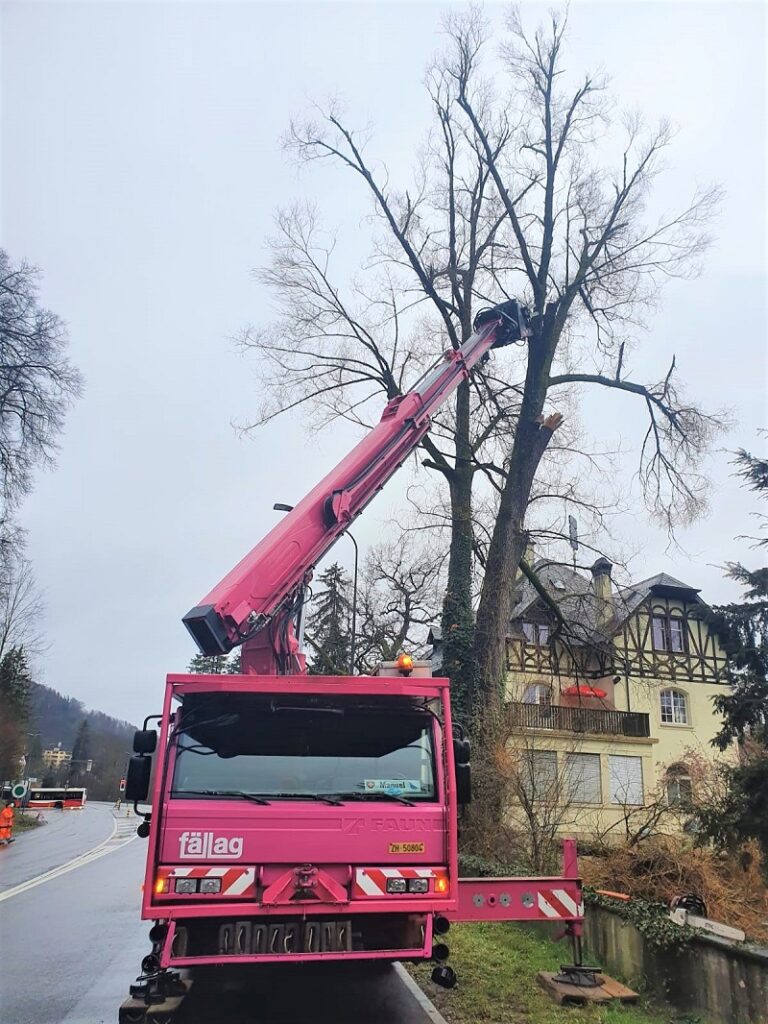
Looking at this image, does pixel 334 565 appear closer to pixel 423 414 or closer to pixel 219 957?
pixel 423 414

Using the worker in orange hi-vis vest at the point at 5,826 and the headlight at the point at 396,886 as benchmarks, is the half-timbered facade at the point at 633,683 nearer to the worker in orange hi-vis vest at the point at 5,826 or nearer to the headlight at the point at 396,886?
the worker in orange hi-vis vest at the point at 5,826

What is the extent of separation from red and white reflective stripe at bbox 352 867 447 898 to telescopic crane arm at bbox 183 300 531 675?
222 centimetres

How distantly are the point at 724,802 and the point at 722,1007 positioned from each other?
4.10 m

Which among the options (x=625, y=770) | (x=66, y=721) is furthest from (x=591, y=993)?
(x=66, y=721)

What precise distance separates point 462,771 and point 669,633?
3159 centimetres

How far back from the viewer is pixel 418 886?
Answer: 6086mm

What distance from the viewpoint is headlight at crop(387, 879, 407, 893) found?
603 cm

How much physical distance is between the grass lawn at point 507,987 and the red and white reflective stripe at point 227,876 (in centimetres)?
214

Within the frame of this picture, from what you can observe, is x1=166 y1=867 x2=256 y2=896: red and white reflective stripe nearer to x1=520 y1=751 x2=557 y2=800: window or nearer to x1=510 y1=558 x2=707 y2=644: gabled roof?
x1=520 y1=751 x2=557 y2=800: window

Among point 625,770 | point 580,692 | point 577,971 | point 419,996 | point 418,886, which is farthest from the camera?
point 625,770

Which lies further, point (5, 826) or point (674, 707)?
point (674, 707)

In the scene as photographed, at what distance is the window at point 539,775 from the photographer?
11336 mm

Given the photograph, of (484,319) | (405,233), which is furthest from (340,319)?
(484,319)

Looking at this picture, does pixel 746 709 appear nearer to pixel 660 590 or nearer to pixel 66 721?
pixel 660 590
